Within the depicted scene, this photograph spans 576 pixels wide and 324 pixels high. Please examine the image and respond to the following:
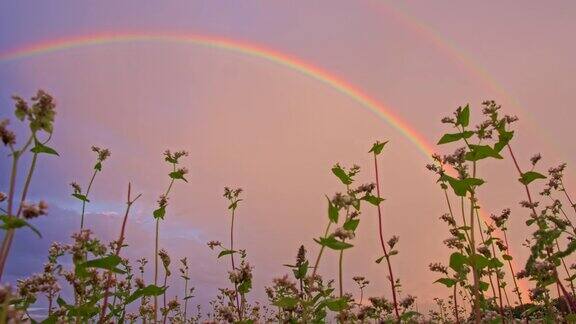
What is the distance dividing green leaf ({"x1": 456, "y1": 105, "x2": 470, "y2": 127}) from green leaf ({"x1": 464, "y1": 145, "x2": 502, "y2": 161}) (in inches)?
22.9

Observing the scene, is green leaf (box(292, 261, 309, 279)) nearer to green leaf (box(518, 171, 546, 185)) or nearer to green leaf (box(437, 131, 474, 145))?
green leaf (box(437, 131, 474, 145))

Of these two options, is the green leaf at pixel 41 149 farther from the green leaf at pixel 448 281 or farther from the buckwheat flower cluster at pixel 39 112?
the green leaf at pixel 448 281

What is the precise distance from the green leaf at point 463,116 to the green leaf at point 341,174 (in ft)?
7.57

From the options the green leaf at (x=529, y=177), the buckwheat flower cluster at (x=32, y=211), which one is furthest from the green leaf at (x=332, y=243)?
the green leaf at (x=529, y=177)

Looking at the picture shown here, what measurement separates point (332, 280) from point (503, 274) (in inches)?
194

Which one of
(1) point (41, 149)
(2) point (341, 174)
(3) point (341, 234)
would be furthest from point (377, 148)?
(1) point (41, 149)

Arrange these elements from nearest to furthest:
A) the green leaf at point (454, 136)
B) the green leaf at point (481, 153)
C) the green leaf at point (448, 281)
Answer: the green leaf at point (481, 153) < the green leaf at point (454, 136) < the green leaf at point (448, 281)

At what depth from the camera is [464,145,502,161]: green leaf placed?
728 centimetres

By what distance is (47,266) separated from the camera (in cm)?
846

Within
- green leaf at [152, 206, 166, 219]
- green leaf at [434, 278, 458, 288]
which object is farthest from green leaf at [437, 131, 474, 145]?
green leaf at [152, 206, 166, 219]

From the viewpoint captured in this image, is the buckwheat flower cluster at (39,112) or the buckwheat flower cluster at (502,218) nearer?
the buckwheat flower cluster at (39,112)

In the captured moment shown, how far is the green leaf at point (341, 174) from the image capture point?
778 cm

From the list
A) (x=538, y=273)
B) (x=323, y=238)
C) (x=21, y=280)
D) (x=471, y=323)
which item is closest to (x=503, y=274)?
(x=471, y=323)

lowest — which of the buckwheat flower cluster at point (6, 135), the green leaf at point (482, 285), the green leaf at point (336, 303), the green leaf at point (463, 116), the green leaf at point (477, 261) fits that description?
the green leaf at point (336, 303)
